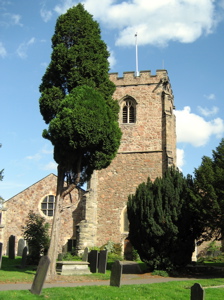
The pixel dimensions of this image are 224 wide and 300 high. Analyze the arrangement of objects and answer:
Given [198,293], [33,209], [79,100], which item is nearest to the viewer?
[198,293]

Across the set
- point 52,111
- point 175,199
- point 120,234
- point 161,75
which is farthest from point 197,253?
point 52,111

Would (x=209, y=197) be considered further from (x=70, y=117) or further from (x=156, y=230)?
(x=70, y=117)

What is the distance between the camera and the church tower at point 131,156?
24719mm

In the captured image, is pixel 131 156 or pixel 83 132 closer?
pixel 83 132

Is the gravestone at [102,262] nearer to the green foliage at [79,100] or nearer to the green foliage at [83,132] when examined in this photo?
the green foliage at [79,100]

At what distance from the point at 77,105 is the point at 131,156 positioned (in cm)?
1197

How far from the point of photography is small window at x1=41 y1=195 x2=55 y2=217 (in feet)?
92.0

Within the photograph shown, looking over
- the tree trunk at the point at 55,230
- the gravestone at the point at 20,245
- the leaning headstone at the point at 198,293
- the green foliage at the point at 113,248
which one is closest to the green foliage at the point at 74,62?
the tree trunk at the point at 55,230

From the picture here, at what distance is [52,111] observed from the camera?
15.8 m

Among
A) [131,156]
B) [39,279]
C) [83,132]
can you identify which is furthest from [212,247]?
[39,279]

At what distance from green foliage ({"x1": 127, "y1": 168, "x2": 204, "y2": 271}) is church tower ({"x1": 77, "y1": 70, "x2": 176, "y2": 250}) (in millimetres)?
7111

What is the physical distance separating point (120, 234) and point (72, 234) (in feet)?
13.4

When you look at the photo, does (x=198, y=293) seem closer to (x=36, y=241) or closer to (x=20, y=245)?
(x=36, y=241)

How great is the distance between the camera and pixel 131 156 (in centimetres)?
2602
